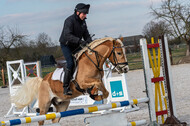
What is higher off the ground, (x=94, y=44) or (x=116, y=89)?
(x=94, y=44)

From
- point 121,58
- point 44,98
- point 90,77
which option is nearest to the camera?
point 121,58

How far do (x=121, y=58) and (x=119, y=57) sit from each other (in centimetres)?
4

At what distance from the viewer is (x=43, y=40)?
28.8 m

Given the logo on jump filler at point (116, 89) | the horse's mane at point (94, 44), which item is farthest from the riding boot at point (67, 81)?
the logo on jump filler at point (116, 89)

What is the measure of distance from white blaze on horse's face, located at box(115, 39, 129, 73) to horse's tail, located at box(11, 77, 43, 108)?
1.96 meters

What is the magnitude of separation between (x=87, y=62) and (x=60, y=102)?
1.20m

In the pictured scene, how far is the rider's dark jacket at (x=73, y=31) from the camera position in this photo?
15.8 feet

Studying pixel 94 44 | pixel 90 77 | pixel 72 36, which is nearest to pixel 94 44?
pixel 94 44

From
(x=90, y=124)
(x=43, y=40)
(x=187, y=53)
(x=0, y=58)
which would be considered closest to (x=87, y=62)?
(x=90, y=124)

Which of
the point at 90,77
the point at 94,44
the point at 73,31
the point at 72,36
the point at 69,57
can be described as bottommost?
the point at 90,77

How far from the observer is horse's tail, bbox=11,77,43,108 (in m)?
5.71

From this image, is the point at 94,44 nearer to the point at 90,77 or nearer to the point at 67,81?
the point at 90,77

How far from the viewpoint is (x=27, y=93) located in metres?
5.80

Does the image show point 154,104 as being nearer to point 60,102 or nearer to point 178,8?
point 60,102
